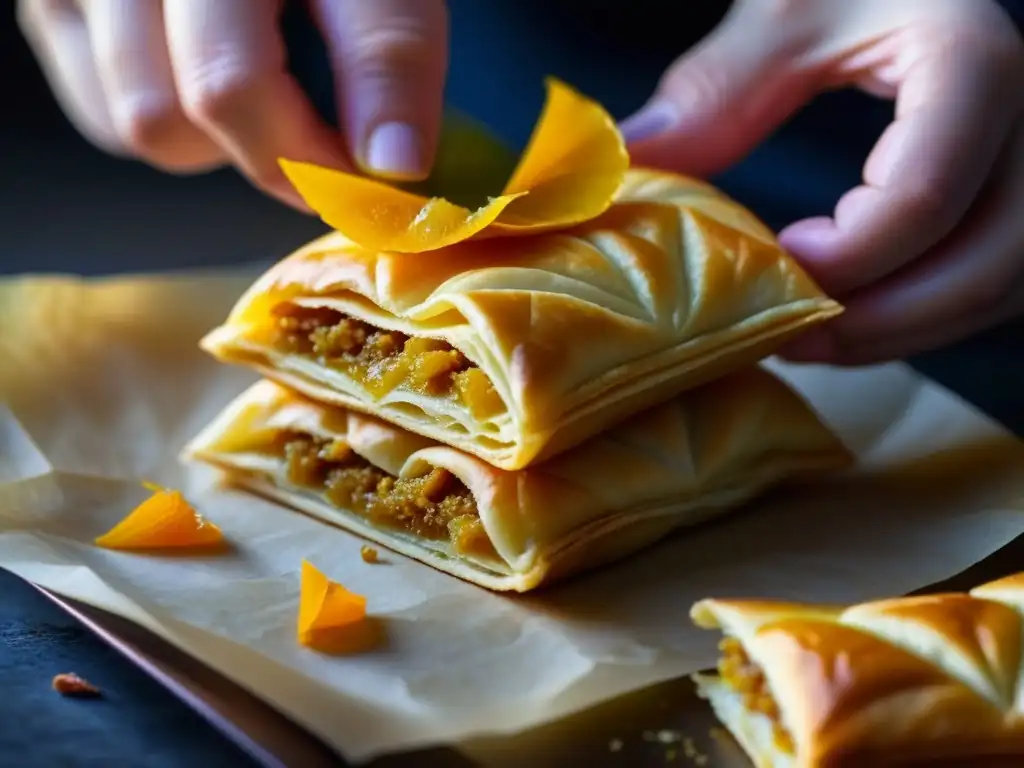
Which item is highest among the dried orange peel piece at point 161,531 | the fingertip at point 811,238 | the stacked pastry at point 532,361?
the fingertip at point 811,238

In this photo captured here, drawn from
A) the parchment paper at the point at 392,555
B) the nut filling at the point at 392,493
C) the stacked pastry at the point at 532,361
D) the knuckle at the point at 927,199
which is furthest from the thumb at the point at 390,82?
the knuckle at the point at 927,199

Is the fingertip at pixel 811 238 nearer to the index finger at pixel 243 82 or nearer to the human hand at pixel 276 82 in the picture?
the human hand at pixel 276 82

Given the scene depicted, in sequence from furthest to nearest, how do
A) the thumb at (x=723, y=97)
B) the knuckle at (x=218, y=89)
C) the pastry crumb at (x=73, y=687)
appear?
the thumb at (x=723, y=97), the knuckle at (x=218, y=89), the pastry crumb at (x=73, y=687)

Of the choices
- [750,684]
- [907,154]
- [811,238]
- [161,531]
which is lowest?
[750,684]

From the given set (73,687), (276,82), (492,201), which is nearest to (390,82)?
(276,82)

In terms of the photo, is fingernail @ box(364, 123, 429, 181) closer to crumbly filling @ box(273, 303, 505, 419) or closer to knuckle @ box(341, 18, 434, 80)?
knuckle @ box(341, 18, 434, 80)

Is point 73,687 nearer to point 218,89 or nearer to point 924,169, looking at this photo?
point 218,89

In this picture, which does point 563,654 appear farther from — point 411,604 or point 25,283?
point 25,283

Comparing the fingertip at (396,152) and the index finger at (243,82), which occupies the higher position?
the index finger at (243,82)
